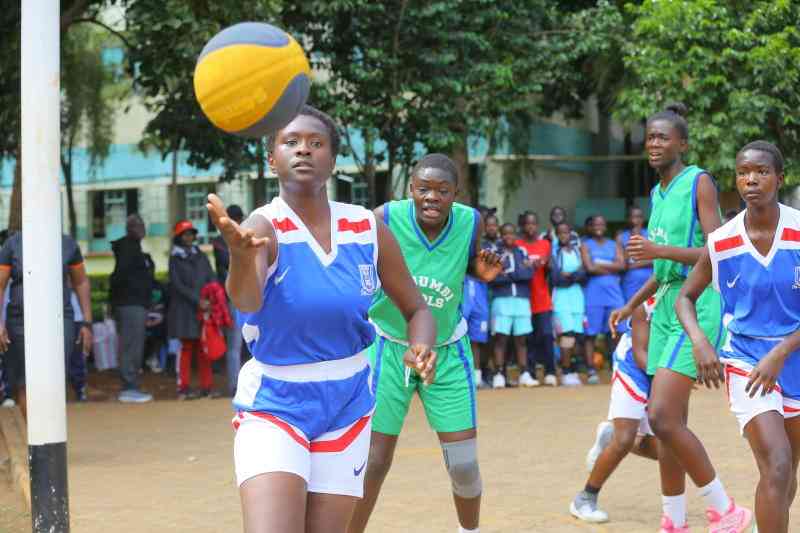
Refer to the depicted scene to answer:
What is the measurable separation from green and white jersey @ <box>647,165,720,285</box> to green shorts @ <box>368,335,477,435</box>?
1.33 metres

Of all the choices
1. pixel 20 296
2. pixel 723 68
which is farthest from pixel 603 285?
pixel 20 296

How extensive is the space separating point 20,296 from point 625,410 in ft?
17.9

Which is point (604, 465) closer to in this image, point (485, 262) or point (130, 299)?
point (485, 262)

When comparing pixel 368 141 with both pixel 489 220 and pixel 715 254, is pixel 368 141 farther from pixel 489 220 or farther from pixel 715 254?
pixel 715 254

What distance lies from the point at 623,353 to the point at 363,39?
10.4m

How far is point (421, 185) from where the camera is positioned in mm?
6211

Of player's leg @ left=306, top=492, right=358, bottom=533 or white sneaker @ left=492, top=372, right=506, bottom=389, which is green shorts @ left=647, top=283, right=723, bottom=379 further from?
white sneaker @ left=492, top=372, right=506, bottom=389

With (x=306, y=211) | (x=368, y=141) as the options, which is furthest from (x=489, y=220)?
(x=306, y=211)

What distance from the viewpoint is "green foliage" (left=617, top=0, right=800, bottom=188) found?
17.5 metres

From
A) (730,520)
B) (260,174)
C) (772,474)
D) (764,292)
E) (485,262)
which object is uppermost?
(260,174)

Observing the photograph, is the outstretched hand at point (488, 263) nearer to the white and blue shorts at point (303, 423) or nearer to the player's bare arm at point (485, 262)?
the player's bare arm at point (485, 262)

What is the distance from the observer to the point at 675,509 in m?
6.81

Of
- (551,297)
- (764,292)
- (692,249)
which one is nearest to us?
(764,292)

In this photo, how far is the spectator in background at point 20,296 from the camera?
9.83 metres
